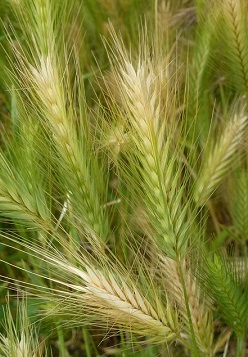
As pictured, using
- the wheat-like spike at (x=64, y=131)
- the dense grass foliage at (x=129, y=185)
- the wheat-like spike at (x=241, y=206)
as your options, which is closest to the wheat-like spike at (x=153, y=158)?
the dense grass foliage at (x=129, y=185)

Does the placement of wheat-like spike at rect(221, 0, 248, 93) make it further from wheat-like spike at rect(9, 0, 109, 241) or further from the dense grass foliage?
wheat-like spike at rect(9, 0, 109, 241)

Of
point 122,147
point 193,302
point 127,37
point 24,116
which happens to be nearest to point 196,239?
point 193,302

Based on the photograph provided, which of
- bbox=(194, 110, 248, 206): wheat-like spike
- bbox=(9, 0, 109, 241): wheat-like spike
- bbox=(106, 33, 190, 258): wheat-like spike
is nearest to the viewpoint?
bbox=(106, 33, 190, 258): wheat-like spike

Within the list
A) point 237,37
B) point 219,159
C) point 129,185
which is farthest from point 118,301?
point 237,37

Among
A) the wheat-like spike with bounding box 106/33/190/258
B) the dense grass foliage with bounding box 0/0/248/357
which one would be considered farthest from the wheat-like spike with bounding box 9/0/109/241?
the wheat-like spike with bounding box 106/33/190/258

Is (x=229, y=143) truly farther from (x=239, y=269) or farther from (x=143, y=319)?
(x=143, y=319)

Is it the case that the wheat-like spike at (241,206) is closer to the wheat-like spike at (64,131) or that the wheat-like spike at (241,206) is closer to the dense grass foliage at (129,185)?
the dense grass foliage at (129,185)
